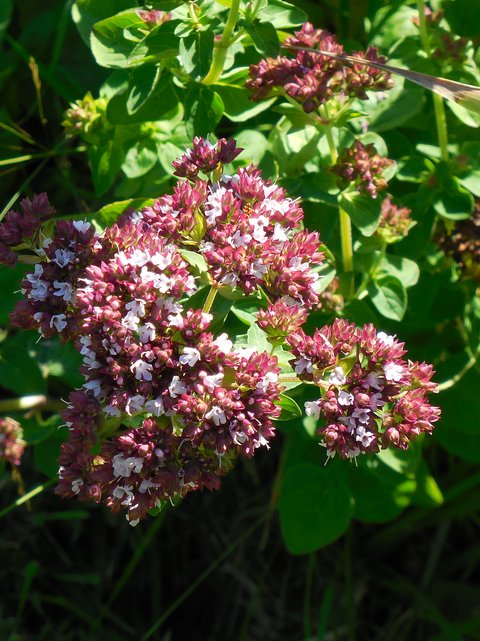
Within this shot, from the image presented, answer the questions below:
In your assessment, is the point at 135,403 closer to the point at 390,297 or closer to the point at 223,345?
the point at 223,345

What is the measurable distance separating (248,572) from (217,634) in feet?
0.79

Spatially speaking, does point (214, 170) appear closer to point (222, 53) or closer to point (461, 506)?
point (222, 53)

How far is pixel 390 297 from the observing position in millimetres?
2107

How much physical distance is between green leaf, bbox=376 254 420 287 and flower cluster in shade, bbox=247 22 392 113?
0.46 meters

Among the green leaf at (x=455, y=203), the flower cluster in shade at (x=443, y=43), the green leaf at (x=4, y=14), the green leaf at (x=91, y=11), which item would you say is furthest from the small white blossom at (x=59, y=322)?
the green leaf at (x=4, y=14)

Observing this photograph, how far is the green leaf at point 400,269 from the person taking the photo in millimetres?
2127

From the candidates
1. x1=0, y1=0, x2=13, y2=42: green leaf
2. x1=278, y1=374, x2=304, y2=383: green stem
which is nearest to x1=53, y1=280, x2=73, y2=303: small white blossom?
x1=278, y1=374, x2=304, y2=383: green stem

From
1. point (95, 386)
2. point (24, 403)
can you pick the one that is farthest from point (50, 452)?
point (95, 386)

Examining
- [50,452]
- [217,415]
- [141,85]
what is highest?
[141,85]

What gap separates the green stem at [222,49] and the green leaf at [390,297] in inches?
26.3

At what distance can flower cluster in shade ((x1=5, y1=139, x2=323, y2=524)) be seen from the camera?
147 centimetres

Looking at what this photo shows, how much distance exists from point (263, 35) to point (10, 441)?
4.17ft

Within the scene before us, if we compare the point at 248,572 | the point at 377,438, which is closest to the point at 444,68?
the point at 377,438

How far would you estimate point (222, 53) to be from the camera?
194 centimetres
